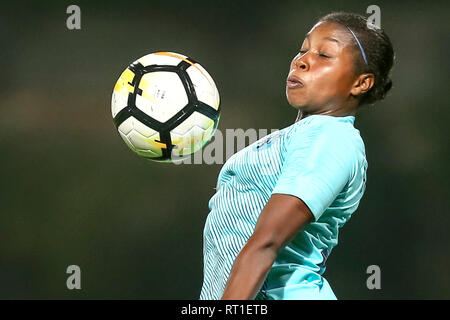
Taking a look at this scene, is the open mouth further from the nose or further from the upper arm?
the upper arm

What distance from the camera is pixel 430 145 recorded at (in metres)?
4.71

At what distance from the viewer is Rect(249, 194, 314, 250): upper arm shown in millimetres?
1601

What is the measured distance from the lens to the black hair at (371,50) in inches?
81.4

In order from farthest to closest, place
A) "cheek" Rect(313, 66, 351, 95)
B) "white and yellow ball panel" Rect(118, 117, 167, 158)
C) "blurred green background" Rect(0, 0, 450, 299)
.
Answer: "blurred green background" Rect(0, 0, 450, 299)
"white and yellow ball panel" Rect(118, 117, 167, 158)
"cheek" Rect(313, 66, 351, 95)

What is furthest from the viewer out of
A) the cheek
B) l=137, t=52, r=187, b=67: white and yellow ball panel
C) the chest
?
l=137, t=52, r=187, b=67: white and yellow ball panel

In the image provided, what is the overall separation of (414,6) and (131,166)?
2105 millimetres

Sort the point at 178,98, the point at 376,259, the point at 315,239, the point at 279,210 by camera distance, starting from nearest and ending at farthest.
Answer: the point at 279,210 → the point at 315,239 → the point at 178,98 → the point at 376,259

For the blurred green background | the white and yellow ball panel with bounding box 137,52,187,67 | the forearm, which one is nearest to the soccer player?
the forearm

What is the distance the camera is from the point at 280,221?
63.3 inches

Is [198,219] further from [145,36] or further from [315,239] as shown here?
[315,239]

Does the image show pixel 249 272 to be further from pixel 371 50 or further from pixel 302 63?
pixel 371 50
